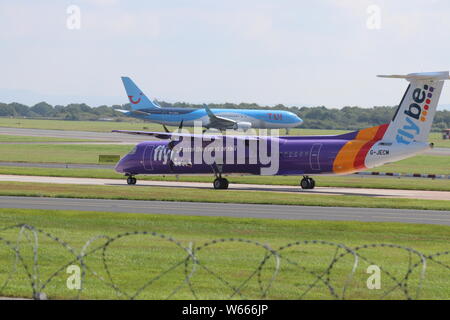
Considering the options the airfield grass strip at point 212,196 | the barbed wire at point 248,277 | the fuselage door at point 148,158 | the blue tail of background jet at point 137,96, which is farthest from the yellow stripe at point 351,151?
the blue tail of background jet at point 137,96

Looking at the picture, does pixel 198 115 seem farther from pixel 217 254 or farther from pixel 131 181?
pixel 217 254

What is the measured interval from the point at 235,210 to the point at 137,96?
84.8 metres

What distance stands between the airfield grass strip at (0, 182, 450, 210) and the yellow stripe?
9.77 feet

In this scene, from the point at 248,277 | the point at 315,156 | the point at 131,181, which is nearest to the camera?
the point at 248,277

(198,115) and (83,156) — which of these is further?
(198,115)

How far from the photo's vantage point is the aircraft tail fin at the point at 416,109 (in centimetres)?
4281

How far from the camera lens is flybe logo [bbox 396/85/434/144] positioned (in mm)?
43000

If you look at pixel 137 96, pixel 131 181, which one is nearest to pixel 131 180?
pixel 131 181

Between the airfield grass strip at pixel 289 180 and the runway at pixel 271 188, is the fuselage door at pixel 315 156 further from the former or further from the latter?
the airfield grass strip at pixel 289 180

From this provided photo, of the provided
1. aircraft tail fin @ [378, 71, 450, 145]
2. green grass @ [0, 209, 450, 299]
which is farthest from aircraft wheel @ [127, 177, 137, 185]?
green grass @ [0, 209, 450, 299]

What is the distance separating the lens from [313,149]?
155 feet

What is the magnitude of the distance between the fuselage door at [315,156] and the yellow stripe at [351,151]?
1123 mm

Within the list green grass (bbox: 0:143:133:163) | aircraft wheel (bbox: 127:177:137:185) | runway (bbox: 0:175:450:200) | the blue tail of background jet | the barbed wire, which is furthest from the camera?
the blue tail of background jet

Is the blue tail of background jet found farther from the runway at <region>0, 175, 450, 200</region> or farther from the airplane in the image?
the airplane
